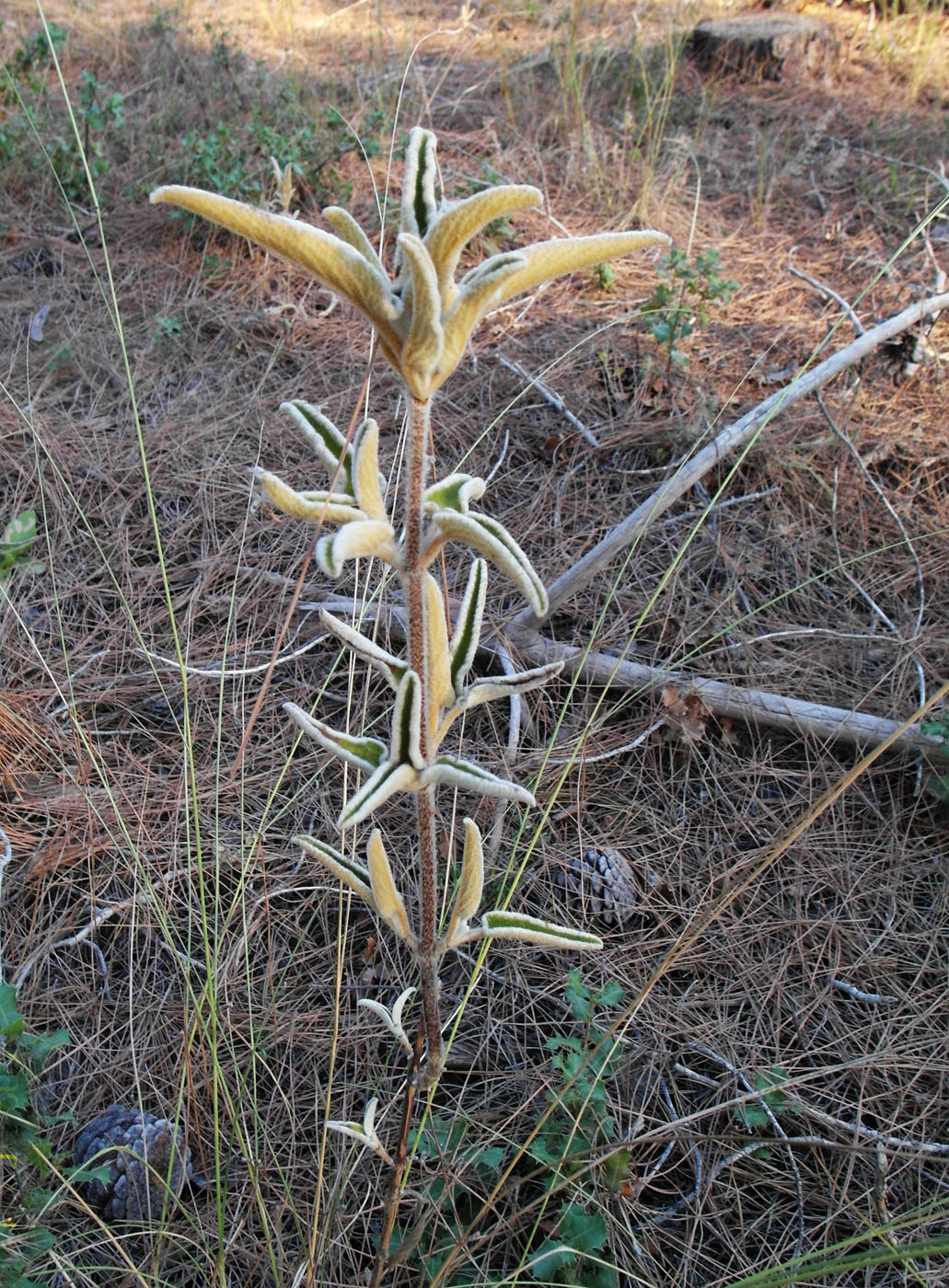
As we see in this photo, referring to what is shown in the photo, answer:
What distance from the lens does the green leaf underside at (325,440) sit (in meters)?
0.98

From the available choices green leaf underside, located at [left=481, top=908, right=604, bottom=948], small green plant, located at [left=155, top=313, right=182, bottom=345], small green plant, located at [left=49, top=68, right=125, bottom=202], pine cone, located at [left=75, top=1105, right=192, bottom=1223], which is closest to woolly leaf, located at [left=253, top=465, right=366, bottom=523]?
green leaf underside, located at [left=481, top=908, right=604, bottom=948]

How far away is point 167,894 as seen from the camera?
167 centimetres

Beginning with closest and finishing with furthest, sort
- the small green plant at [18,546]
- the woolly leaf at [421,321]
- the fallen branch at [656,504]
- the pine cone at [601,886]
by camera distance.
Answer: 1. the woolly leaf at [421,321]
2. the pine cone at [601,886]
3. the fallen branch at [656,504]
4. the small green plant at [18,546]

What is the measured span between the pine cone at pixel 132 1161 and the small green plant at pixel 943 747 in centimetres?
151

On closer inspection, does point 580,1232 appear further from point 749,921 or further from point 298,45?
point 298,45

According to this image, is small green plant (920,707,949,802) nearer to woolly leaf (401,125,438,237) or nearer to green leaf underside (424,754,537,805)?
green leaf underside (424,754,537,805)

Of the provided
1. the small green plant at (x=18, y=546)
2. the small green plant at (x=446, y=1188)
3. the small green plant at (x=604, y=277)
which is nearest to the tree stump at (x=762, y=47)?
the small green plant at (x=604, y=277)

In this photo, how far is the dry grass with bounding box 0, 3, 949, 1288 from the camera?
1.40m

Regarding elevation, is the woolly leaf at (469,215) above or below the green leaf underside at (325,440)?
above

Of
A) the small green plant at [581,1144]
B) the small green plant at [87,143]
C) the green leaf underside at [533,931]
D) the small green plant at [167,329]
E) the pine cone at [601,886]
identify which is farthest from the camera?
the small green plant at [87,143]

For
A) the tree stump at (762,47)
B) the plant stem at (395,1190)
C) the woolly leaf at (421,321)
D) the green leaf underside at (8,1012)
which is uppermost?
the woolly leaf at (421,321)

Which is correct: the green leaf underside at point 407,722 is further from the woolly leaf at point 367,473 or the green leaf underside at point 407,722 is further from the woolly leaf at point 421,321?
the woolly leaf at point 421,321

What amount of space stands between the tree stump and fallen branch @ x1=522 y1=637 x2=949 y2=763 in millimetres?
3823

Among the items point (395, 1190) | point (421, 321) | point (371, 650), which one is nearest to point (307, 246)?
point (421, 321)
